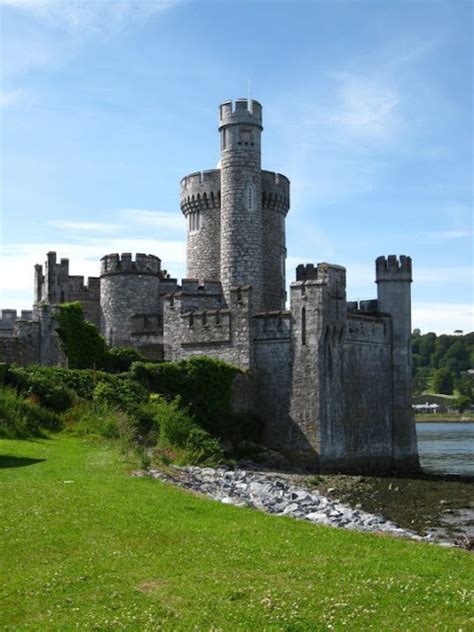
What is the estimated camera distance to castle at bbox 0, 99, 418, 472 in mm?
36594

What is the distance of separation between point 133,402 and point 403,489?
35.3ft

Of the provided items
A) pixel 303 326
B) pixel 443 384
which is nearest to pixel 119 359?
pixel 303 326

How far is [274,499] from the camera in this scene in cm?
2236

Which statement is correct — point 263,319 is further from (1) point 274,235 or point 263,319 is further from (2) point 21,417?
(2) point 21,417

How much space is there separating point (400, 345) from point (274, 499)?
21696 millimetres

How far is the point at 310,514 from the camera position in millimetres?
20641

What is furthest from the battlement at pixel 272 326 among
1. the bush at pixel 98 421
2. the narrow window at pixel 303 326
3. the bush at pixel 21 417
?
the bush at pixel 21 417

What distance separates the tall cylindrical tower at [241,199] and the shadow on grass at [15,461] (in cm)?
2298

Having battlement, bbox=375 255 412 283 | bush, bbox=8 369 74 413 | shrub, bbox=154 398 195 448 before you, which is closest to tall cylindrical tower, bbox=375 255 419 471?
battlement, bbox=375 255 412 283

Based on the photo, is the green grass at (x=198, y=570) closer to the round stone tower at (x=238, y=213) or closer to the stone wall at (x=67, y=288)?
the round stone tower at (x=238, y=213)

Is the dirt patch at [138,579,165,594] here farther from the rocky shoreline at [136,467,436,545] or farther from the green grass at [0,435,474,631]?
the rocky shoreline at [136,467,436,545]

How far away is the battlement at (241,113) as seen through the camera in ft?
143

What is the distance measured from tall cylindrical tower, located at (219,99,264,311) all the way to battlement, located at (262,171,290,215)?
98.4 inches

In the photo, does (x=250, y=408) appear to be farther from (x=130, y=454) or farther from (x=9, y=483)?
(x=9, y=483)
